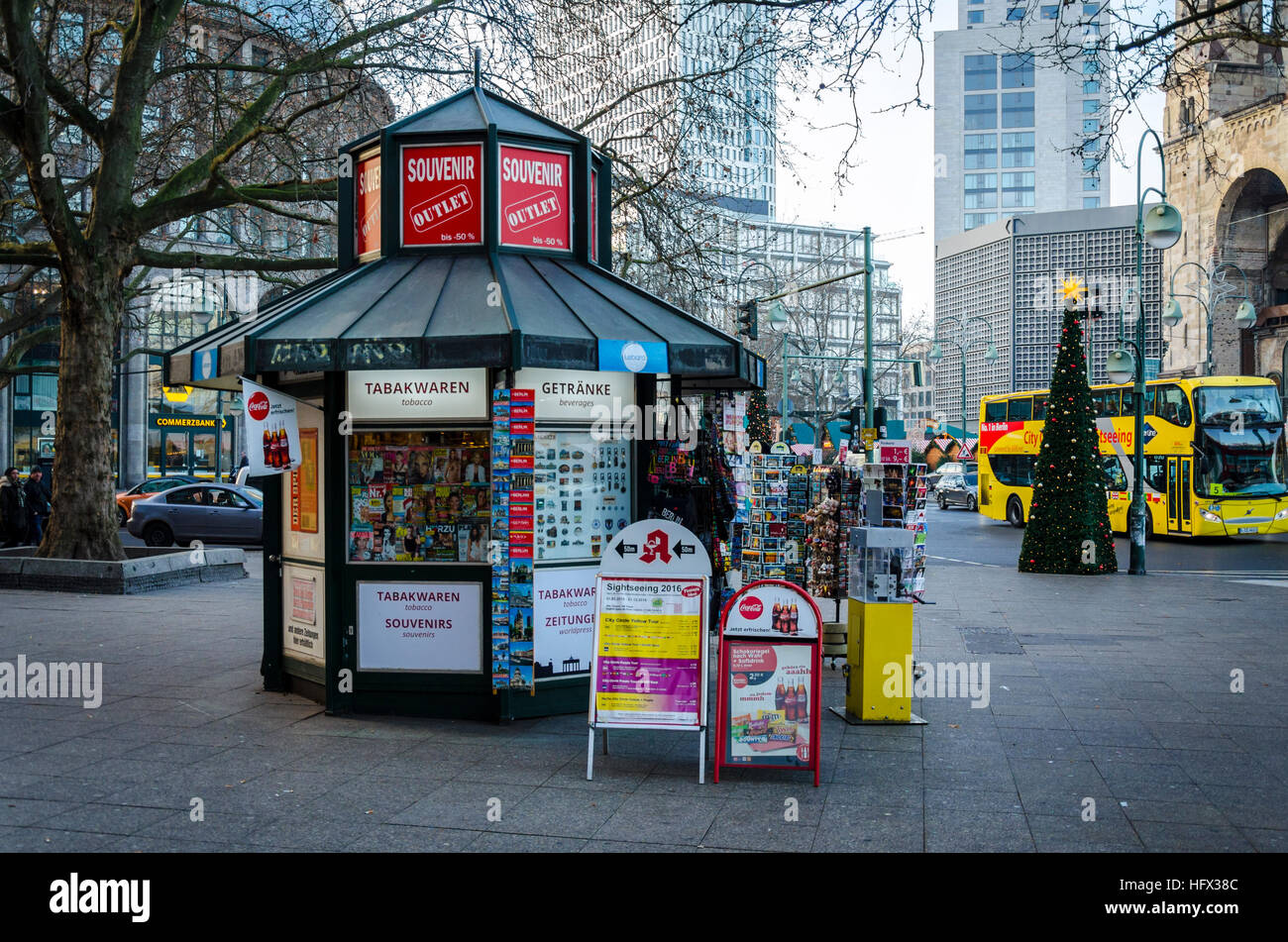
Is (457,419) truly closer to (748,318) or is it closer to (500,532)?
(500,532)

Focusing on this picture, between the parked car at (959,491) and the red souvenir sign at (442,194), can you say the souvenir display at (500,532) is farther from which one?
the parked car at (959,491)

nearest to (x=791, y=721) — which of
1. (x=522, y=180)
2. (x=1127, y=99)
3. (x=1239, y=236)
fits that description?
(x=522, y=180)

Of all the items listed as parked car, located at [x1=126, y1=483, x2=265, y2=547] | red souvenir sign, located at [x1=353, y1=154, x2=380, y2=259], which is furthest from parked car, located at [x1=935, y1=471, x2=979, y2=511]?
red souvenir sign, located at [x1=353, y1=154, x2=380, y2=259]

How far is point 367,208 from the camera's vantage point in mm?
9211

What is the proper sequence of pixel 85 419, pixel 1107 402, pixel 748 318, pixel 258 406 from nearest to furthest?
pixel 258 406 < pixel 85 419 < pixel 748 318 < pixel 1107 402

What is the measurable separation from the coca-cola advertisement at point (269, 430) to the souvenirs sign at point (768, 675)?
3.63 meters

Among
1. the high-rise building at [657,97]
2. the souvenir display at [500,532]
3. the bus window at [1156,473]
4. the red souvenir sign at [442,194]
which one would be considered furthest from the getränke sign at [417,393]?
the bus window at [1156,473]

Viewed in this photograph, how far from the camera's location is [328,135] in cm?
1978

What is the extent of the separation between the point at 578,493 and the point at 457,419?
1071 mm

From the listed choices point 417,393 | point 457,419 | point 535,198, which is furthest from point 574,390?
point 535,198

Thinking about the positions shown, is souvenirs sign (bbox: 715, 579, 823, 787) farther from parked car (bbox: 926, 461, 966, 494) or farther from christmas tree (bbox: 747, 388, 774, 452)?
parked car (bbox: 926, 461, 966, 494)

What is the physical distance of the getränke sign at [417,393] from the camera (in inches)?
318

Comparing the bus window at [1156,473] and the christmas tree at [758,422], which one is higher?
the christmas tree at [758,422]
